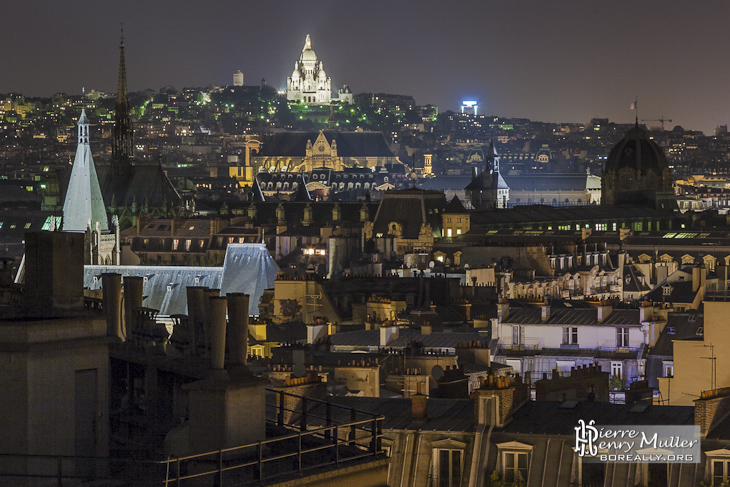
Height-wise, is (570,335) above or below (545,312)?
below

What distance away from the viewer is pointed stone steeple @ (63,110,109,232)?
91.8 m

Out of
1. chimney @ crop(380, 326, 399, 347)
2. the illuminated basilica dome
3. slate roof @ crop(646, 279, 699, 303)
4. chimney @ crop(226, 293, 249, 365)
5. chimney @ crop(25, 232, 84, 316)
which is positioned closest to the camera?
chimney @ crop(226, 293, 249, 365)

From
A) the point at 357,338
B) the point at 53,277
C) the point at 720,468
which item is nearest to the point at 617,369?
the point at 357,338

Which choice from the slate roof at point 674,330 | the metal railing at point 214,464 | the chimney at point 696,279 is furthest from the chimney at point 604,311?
the metal railing at point 214,464

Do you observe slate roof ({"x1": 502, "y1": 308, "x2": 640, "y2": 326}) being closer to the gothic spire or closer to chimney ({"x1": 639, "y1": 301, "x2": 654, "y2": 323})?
chimney ({"x1": 639, "y1": 301, "x2": 654, "y2": 323})

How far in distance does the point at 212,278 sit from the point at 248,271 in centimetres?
106

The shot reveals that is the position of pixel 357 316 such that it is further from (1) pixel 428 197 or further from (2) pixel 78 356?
(1) pixel 428 197

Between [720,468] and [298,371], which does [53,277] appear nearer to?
[720,468]

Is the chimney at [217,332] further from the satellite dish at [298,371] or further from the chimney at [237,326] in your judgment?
the satellite dish at [298,371]

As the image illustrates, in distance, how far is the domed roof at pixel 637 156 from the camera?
151125mm

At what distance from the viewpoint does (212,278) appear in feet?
191

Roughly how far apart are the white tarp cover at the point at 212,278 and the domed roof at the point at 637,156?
9372cm

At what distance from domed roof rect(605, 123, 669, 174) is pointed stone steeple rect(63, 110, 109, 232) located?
214 ft

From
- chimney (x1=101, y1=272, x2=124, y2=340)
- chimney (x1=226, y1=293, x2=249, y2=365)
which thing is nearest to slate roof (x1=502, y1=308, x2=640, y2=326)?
chimney (x1=101, y1=272, x2=124, y2=340)
